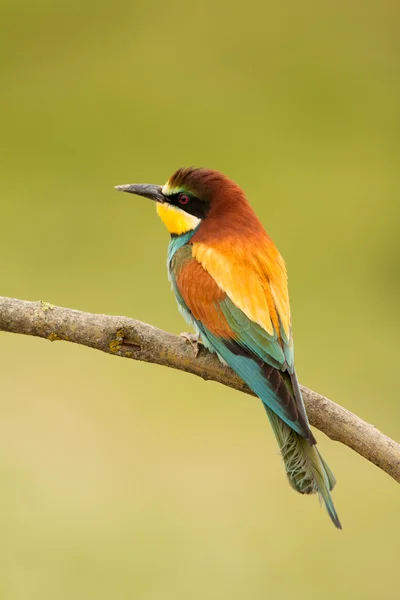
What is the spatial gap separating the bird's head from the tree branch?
1.17 ft

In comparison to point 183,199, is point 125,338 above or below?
below

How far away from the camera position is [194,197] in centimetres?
157

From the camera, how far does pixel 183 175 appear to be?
1.57m

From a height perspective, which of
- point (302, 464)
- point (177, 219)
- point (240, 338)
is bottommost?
point (302, 464)

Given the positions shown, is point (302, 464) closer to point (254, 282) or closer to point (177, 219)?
point (254, 282)

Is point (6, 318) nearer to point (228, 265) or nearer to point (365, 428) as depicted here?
point (228, 265)

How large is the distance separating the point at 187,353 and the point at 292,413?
0.22 m

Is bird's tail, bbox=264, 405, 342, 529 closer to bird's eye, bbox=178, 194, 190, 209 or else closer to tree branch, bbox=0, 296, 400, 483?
tree branch, bbox=0, 296, 400, 483

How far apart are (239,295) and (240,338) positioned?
8 centimetres

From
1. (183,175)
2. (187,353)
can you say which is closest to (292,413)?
(187,353)

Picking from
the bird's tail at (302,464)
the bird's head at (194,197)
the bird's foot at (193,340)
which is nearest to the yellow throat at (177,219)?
the bird's head at (194,197)

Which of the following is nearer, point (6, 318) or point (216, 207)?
point (6, 318)

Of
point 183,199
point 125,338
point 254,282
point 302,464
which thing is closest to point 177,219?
point 183,199

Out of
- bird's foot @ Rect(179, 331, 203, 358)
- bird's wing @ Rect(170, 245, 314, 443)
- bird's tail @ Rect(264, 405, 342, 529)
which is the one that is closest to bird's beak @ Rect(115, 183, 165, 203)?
bird's wing @ Rect(170, 245, 314, 443)
